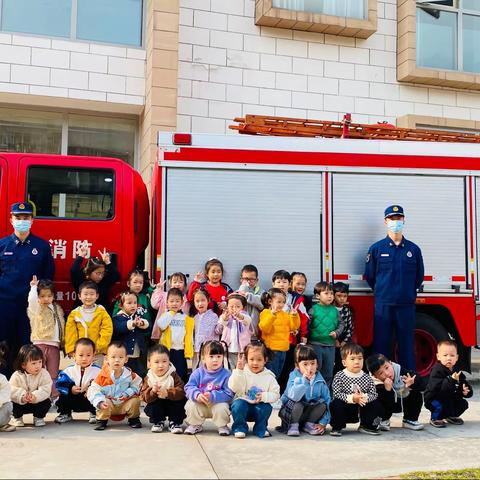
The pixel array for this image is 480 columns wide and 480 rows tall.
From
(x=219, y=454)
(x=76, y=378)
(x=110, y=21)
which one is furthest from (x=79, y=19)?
(x=219, y=454)

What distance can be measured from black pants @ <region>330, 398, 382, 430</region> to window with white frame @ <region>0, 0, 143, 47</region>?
28.8 ft

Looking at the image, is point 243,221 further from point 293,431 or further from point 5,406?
point 5,406

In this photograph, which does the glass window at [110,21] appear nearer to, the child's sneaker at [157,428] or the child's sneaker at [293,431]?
the child's sneaker at [157,428]

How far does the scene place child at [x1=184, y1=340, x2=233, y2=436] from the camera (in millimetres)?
5090

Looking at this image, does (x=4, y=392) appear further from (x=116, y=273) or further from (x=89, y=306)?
(x=116, y=273)

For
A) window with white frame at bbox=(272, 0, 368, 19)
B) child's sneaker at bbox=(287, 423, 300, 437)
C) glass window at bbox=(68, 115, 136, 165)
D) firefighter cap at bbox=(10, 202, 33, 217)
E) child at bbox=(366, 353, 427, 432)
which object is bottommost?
child's sneaker at bbox=(287, 423, 300, 437)

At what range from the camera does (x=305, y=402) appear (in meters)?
5.22

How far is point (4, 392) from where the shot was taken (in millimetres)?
5090

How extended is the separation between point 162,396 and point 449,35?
35.9 ft

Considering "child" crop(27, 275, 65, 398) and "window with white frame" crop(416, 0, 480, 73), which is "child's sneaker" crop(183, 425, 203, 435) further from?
"window with white frame" crop(416, 0, 480, 73)

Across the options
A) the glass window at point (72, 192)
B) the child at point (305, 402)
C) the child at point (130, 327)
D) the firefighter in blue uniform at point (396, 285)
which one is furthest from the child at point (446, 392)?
the glass window at point (72, 192)

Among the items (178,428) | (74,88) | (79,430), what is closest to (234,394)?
(178,428)

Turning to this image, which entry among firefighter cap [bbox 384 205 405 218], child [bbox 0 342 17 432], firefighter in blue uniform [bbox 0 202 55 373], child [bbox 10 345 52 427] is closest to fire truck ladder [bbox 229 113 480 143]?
firefighter cap [bbox 384 205 405 218]

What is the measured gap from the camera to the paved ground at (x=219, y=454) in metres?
4.11
